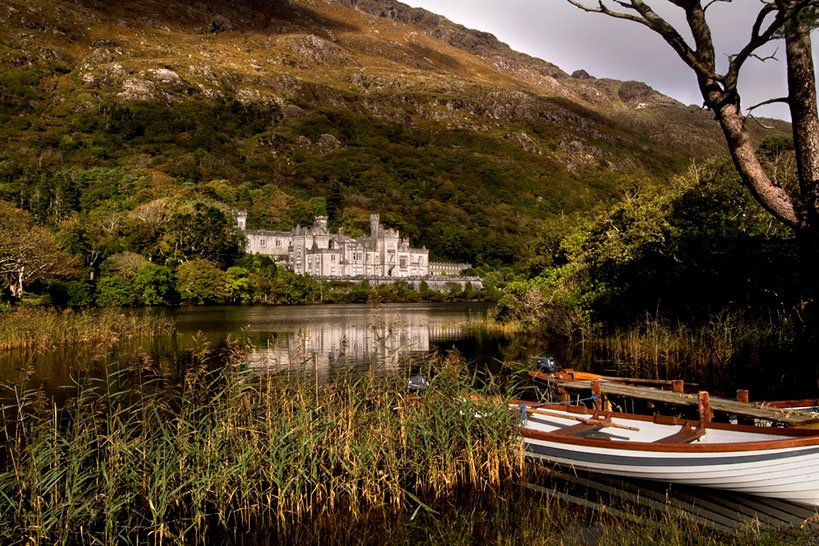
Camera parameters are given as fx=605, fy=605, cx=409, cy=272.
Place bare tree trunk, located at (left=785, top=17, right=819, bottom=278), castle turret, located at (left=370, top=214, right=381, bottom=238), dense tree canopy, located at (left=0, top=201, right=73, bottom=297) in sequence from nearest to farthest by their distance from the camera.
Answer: bare tree trunk, located at (left=785, top=17, right=819, bottom=278)
dense tree canopy, located at (left=0, top=201, right=73, bottom=297)
castle turret, located at (left=370, top=214, right=381, bottom=238)

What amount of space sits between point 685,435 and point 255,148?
15009cm

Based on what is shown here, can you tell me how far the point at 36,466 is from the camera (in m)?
6.27

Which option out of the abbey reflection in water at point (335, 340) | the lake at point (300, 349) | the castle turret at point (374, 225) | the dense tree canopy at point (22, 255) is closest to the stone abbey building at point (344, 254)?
the castle turret at point (374, 225)

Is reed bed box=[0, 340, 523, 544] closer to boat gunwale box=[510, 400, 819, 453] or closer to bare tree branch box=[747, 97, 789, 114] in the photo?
boat gunwale box=[510, 400, 819, 453]

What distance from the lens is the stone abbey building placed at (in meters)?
100

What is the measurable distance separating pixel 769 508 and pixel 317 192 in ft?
443

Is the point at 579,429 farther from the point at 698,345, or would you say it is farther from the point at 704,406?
the point at 698,345

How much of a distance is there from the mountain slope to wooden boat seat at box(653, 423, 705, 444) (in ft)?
231

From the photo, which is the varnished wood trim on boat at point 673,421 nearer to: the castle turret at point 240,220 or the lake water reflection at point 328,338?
the lake water reflection at point 328,338

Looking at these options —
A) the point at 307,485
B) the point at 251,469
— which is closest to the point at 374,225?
the point at 307,485

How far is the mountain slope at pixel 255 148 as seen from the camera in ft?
347

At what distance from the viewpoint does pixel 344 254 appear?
336 feet

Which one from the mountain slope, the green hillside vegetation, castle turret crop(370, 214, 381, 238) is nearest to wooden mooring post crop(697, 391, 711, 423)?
the green hillside vegetation

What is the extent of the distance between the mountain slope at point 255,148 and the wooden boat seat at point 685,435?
70477 mm
